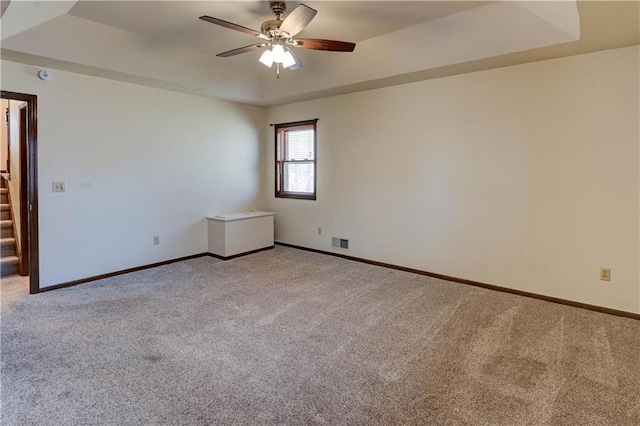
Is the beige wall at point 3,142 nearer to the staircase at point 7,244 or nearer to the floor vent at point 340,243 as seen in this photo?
the staircase at point 7,244

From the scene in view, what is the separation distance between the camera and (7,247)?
15.1 ft

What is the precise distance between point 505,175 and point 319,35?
2.52 meters

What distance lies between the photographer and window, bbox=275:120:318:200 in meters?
5.66

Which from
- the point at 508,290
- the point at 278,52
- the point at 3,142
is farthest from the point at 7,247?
the point at 508,290

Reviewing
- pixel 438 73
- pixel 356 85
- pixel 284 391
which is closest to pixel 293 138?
pixel 356 85

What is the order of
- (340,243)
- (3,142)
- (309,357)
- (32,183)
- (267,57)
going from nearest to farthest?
(309,357)
(267,57)
(32,183)
(340,243)
(3,142)

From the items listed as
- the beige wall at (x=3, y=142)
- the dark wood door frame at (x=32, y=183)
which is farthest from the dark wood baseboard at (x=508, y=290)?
the beige wall at (x=3, y=142)

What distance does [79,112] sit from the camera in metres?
3.97

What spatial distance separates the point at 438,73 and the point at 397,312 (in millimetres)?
2645

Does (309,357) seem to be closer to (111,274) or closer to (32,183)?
(111,274)

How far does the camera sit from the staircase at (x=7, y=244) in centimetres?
443

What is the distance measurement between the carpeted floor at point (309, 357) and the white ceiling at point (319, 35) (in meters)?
2.43

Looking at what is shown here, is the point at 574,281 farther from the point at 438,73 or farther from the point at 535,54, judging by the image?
the point at 438,73

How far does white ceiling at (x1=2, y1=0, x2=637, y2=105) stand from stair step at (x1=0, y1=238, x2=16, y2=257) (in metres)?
2.47
